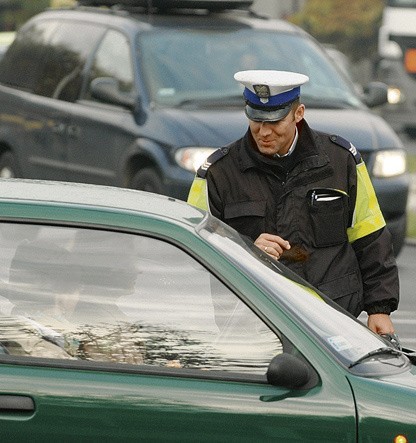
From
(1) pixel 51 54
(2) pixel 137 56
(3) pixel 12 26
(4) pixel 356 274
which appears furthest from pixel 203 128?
(3) pixel 12 26

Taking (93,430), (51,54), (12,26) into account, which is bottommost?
(12,26)

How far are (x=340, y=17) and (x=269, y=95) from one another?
39542mm

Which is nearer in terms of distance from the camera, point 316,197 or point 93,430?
point 93,430

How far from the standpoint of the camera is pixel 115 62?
488 inches

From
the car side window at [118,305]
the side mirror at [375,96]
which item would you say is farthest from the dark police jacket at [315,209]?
the side mirror at [375,96]

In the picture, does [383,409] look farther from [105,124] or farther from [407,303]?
[105,124]

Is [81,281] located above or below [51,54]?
above

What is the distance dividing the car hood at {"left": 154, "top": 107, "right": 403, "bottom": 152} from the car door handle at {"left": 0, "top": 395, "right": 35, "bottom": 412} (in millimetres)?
6702

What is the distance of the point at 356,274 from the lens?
6312mm

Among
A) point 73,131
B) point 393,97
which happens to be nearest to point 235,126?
point 73,131

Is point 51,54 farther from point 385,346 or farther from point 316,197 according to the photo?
point 385,346

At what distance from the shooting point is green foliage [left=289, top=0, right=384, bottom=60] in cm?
4503

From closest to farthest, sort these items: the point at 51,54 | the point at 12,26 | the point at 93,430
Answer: the point at 93,430 → the point at 51,54 → the point at 12,26

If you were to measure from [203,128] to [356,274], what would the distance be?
5.22m
